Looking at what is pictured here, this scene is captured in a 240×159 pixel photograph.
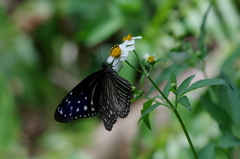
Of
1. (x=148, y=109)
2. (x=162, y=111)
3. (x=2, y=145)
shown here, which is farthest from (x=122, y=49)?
(x=2, y=145)

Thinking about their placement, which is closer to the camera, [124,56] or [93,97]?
[124,56]

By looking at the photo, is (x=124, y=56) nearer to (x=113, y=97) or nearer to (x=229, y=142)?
(x=113, y=97)

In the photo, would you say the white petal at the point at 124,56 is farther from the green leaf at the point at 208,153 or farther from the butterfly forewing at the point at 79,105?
the green leaf at the point at 208,153

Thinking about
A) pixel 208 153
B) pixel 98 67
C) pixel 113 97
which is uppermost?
pixel 98 67

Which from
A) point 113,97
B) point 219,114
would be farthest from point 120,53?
point 219,114

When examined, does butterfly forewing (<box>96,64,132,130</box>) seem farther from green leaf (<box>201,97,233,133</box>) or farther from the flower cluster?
green leaf (<box>201,97,233,133</box>)
